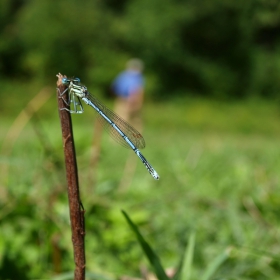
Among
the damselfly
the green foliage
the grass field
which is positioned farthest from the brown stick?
the green foliage

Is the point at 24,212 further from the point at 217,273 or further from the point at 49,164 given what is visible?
the point at 217,273

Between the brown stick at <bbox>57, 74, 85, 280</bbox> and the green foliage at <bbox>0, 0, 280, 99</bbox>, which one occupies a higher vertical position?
the green foliage at <bbox>0, 0, 280, 99</bbox>

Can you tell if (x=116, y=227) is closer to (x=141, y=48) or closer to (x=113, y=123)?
(x=113, y=123)

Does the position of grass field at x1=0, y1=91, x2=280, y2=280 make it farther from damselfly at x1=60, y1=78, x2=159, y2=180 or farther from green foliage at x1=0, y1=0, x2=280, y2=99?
green foliage at x1=0, y1=0, x2=280, y2=99

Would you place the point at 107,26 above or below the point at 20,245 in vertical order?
above

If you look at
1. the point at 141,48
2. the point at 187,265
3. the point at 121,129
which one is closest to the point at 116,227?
the point at 121,129

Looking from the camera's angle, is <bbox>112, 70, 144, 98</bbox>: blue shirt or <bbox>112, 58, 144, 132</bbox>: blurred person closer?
<bbox>112, 58, 144, 132</bbox>: blurred person

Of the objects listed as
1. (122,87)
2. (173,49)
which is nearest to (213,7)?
(173,49)
